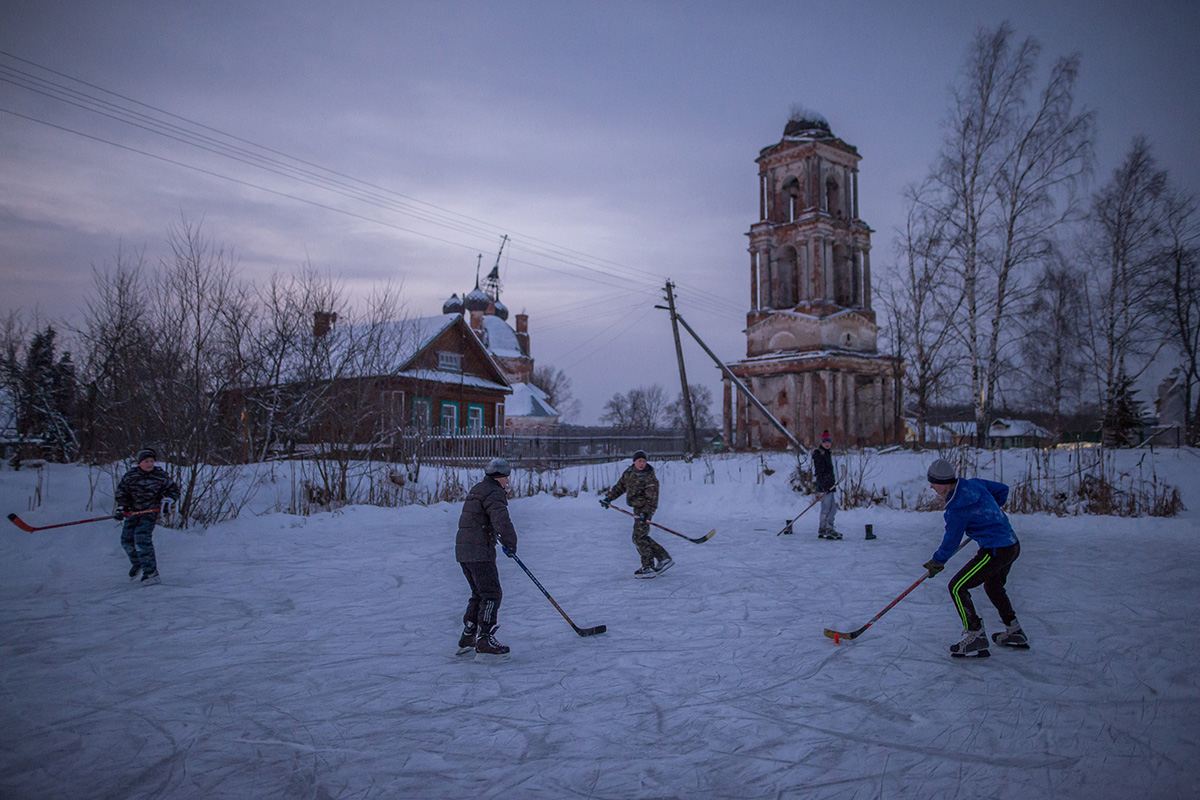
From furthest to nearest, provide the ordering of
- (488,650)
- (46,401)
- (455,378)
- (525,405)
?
(525,405), (455,378), (46,401), (488,650)

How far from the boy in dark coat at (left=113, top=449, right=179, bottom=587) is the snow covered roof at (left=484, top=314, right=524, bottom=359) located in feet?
149

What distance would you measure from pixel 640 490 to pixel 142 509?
5.72 m

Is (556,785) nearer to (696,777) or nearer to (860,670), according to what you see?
(696,777)

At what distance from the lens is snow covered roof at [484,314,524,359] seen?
177ft

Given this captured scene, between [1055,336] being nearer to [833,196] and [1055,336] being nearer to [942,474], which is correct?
[833,196]

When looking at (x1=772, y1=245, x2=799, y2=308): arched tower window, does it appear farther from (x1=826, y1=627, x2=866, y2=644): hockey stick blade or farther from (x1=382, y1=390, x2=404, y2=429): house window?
(x1=826, y1=627, x2=866, y2=644): hockey stick blade

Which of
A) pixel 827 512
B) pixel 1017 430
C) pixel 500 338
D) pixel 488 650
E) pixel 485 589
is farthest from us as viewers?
pixel 1017 430

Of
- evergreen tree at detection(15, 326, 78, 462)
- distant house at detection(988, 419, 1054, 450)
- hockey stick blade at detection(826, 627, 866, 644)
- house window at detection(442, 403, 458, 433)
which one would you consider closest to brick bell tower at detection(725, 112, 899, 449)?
distant house at detection(988, 419, 1054, 450)

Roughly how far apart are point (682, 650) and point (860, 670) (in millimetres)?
1291

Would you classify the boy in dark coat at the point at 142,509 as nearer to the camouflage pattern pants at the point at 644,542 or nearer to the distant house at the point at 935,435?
the camouflage pattern pants at the point at 644,542

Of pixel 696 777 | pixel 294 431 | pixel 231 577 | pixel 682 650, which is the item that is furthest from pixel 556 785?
pixel 294 431

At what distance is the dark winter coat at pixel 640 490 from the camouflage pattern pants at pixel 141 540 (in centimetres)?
531

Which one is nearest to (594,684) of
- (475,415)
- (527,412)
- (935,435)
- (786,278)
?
(935,435)

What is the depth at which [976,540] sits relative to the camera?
16.5ft
